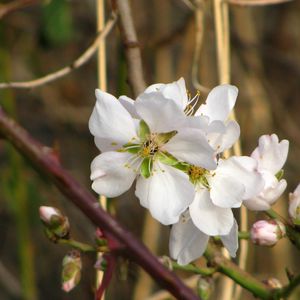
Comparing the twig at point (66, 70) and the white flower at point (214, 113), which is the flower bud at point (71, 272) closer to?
the white flower at point (214, 113)

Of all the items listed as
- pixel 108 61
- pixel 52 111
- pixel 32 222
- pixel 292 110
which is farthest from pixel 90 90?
pixel 32 222

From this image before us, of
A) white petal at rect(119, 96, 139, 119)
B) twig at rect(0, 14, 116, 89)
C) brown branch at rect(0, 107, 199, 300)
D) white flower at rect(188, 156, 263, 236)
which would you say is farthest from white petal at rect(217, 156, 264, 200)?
twig at rect(0, 14, 116, 89)

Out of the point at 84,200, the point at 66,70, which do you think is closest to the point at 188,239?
the point at 84,200

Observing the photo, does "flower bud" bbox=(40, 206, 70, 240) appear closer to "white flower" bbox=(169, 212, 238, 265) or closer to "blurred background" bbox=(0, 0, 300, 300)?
"white flower" bbox=(169, 212, 238, 265)

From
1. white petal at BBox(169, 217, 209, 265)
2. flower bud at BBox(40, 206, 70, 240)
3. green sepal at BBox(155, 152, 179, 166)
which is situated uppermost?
green sepal at BBox(155, 152, 179, 166)

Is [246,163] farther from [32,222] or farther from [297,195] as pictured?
[32,222]

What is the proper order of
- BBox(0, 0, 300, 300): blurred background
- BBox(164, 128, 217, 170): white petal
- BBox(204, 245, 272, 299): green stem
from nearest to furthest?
BBox(164, 128, 217, 170): white petal
BBox(204, 245, 272, 299): green stem
BBox(0, 0, 300, 300): blurred background

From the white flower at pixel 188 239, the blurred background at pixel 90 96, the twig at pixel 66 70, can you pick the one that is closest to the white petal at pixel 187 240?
the white flower at pixel 188 239

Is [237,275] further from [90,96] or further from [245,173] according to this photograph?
[90,96]
